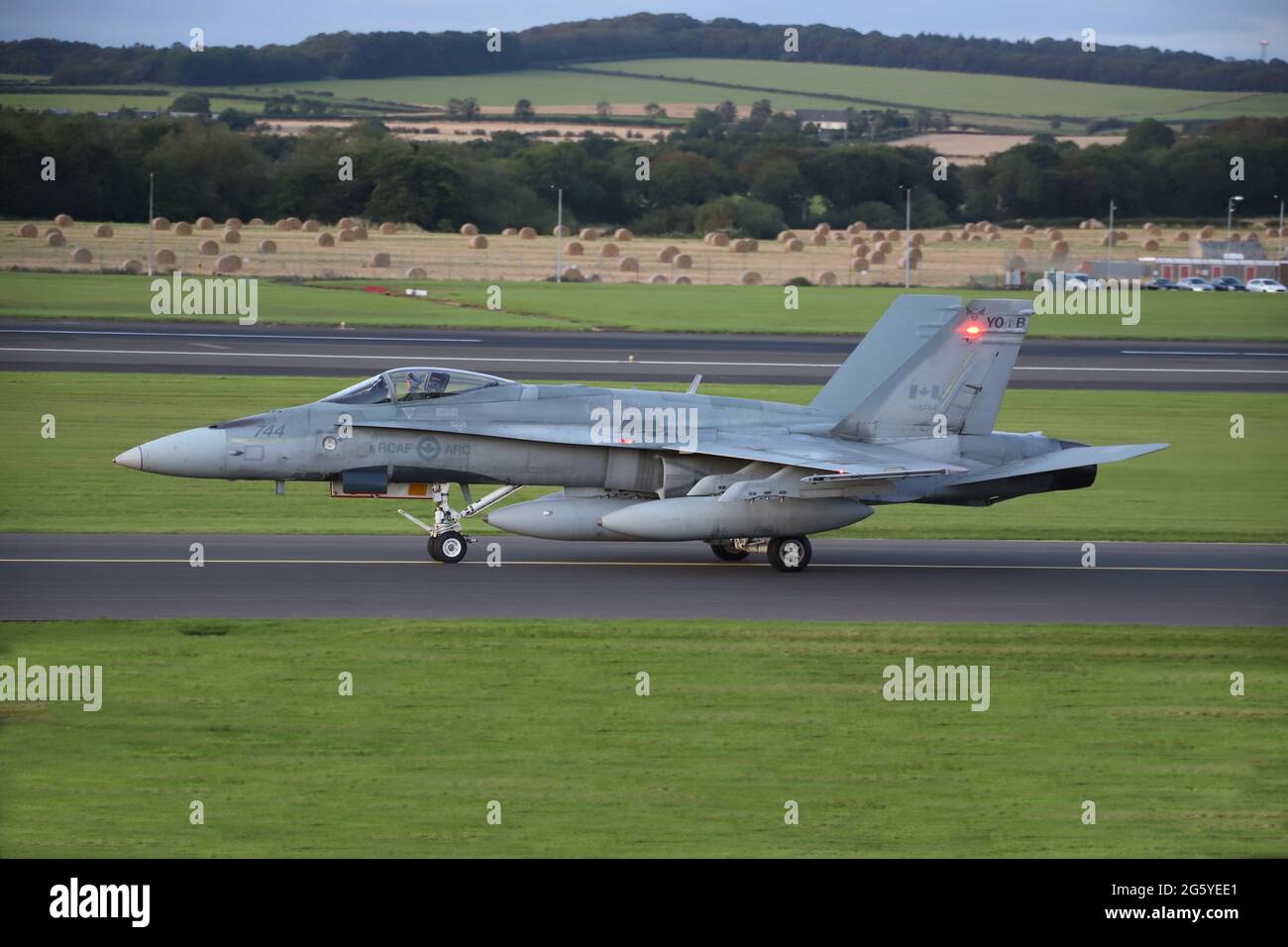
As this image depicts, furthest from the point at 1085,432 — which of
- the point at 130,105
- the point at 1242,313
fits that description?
the point at 130,105

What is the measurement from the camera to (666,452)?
24641mm

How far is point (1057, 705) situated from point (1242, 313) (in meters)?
67.3

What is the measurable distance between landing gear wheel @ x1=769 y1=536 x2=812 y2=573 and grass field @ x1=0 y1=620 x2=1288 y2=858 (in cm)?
400

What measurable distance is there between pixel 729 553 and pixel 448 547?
14.8ft

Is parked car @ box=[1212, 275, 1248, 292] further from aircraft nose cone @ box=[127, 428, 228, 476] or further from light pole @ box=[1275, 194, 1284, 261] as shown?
aircraft nose cone @ box=[127, 428, 228, 476]

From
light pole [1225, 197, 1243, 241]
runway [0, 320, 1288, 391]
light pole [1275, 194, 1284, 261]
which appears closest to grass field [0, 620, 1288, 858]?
runway [0, 320, 1288, 391]

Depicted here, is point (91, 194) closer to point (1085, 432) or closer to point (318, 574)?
point (1085, 432)

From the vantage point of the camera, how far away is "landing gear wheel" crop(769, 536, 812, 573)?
81.5 ft

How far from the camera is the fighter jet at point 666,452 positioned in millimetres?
23953

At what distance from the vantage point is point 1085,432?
4075 cm

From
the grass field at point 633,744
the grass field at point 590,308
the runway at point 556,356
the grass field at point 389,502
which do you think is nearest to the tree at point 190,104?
the grass field at point 590,308

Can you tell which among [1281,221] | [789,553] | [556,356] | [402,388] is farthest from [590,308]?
[1281,221]

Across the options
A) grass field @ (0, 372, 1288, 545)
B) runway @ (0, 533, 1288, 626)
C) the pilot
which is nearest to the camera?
runway @ (0, 533, 1288, 626)

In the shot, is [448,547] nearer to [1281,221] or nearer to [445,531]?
[445,531]
